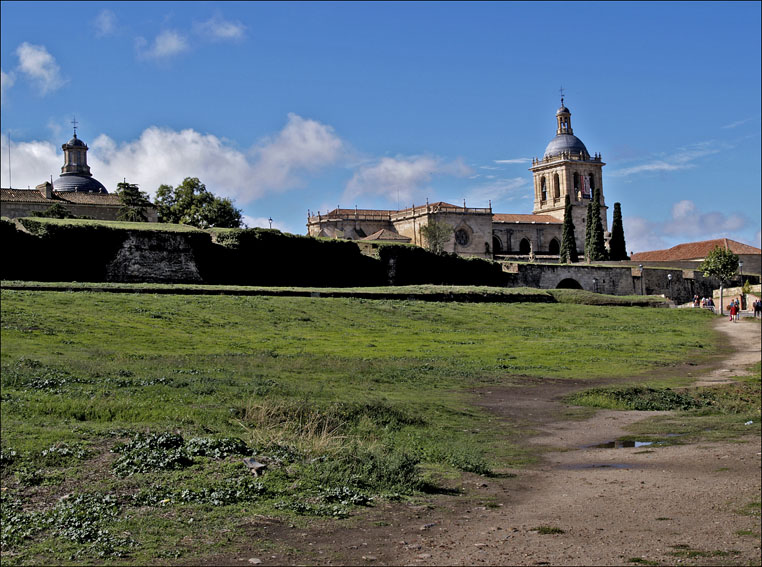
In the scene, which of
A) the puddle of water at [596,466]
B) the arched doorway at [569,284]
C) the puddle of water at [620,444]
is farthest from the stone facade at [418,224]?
the puddle of water at [596,466]

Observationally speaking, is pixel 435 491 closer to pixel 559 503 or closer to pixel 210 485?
pixel 559 503

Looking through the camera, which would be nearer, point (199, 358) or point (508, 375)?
point (199, 358)

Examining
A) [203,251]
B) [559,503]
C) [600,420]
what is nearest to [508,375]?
[600,420]

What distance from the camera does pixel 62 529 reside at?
8781 mm

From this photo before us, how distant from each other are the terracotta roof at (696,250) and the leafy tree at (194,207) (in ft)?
153

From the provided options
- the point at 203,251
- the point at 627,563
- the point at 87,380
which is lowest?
the point at 627,563

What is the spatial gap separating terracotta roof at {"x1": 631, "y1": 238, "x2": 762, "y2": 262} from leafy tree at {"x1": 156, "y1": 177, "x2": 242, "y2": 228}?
153 ft

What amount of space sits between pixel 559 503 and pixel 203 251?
33547mm

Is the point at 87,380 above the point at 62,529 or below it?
above

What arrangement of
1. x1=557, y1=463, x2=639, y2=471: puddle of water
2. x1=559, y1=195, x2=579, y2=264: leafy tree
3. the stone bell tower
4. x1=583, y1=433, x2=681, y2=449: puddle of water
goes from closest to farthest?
x1=557, y1=463, x2=639, y2=471: puddle of water → x1=583, y1=433, x2=681, y2=449: puddle of water → x1=559, y1=195, x2=579, y2=264: leafy tree → the stone bell tower

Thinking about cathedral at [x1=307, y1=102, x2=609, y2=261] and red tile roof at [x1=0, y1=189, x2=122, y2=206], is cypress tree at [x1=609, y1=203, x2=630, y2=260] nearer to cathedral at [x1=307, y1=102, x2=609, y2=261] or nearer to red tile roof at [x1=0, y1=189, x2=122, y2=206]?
cathedral at [x1=307, y1=102, x2=609, y2=261]

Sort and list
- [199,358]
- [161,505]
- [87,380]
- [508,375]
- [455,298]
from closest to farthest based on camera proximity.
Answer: [161,505] → [87,380] → [199,358] → [508,375] → [455,298]

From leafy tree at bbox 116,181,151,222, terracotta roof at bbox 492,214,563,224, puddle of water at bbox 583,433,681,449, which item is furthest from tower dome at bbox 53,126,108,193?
puddle of water at bbox 583,433,681,449

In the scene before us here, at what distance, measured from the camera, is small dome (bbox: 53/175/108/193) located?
76375 millimetres
